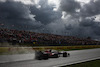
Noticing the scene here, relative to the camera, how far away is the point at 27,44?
100ft

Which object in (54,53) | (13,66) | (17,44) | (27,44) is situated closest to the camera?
(13,66)

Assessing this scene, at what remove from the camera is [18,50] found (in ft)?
73.2

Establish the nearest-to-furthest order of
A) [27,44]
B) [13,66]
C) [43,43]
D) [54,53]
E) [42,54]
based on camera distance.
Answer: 1. [13,66]
2. [42,54]
3. [54,53]
4. [27,44]
5. [43,43]

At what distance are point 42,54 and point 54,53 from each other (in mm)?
2381

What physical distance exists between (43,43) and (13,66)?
2501 cm

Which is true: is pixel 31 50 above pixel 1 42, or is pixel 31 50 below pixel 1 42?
below

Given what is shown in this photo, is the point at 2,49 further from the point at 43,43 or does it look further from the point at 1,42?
the point at 43,43

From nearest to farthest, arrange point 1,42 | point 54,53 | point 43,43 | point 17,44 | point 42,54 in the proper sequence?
point 42,54, point 54,53, point 1,42, point 17,44, point 43,43

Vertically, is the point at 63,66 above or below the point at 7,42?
below

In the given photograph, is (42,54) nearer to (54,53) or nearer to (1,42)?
(54,53)

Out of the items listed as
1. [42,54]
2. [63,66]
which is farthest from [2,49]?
[63,66]

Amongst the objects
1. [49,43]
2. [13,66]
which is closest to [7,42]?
[49,43]

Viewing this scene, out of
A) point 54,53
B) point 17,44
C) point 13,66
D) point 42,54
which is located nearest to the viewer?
point 13,66

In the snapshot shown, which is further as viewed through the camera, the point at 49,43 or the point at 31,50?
the point at 49,43
